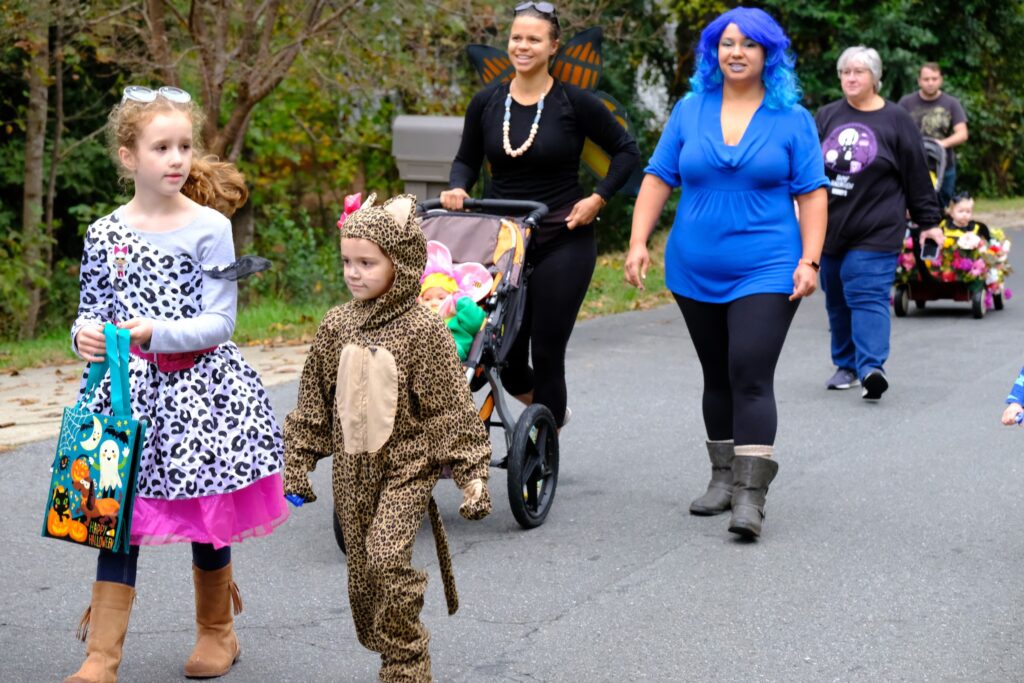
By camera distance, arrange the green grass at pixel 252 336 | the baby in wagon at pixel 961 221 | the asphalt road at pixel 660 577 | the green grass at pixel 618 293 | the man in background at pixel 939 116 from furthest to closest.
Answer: the green grass at pixel 618 293, the man in background at pixel 939 116, the baby in wagon at pixel 961 221, the green grass at pixel 252 336, the asphalt road at pixel 660 577

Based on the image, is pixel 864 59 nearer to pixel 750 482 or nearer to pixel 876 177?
pixel 876 177

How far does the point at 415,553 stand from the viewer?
233 inches

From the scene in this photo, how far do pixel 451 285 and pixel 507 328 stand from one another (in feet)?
1.06

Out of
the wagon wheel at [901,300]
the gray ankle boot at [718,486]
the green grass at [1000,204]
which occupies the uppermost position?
the gray ankle boot at [718,486]

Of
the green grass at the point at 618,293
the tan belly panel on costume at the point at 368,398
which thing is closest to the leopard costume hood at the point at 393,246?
the tan belly panel on costume at the point at 368,398

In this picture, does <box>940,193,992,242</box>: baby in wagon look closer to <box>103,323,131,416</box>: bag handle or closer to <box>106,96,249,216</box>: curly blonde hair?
<box>106,96,249,216</box>: curly blonde hair

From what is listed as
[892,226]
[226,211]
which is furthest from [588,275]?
[892,226]

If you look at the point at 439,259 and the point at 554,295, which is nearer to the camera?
the point at 439,259

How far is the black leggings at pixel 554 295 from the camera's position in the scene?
257 inches

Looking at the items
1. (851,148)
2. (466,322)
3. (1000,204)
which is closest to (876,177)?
(851,148)

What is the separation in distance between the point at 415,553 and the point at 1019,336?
7.47 metres

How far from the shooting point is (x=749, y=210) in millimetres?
6105

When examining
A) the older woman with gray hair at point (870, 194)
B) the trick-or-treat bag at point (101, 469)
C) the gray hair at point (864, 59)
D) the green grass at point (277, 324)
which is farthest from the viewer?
the green grass at point (277, 324)

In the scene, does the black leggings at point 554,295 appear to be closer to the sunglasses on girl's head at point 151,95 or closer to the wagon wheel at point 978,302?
the sunglasses on girl's head at point 151,95
